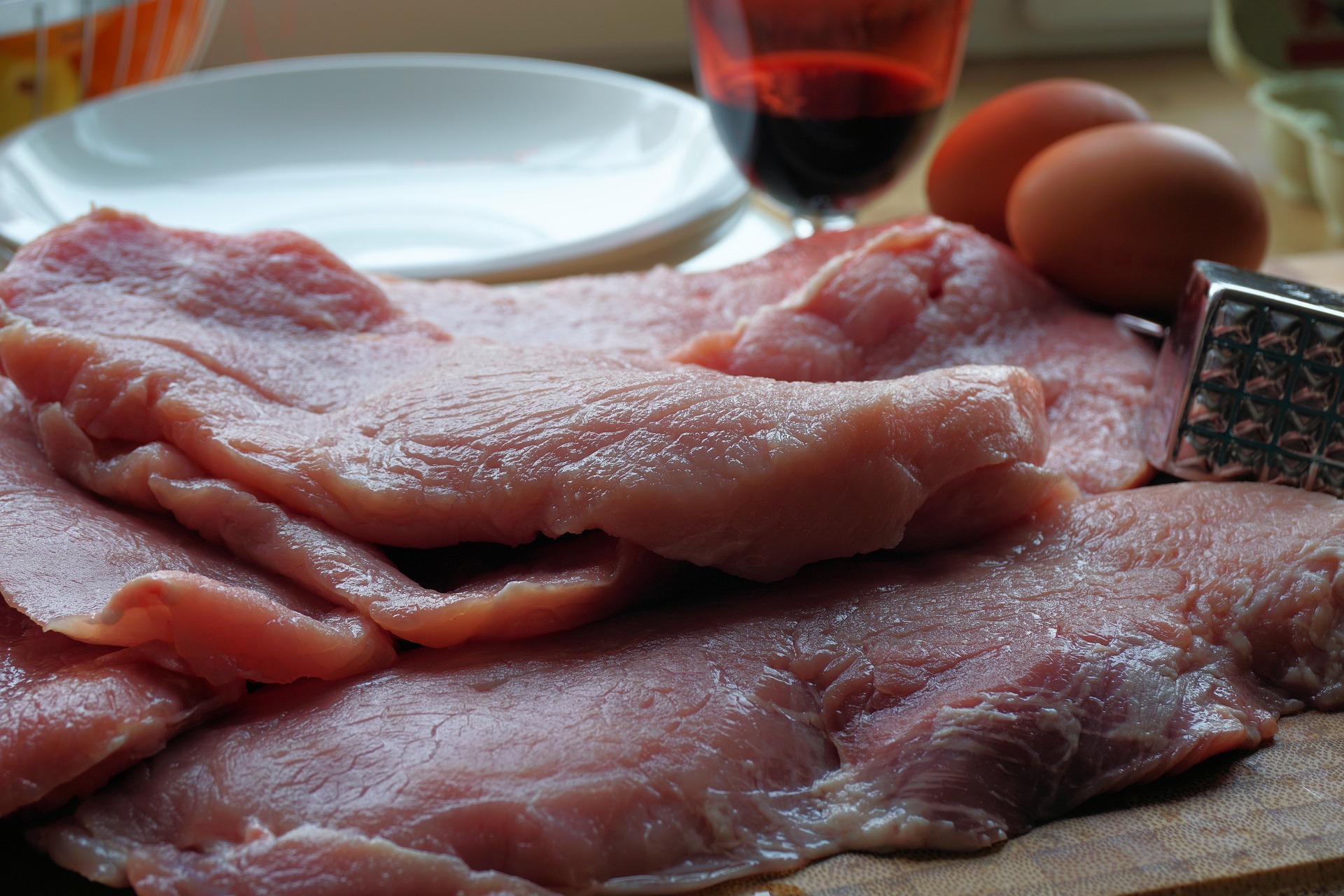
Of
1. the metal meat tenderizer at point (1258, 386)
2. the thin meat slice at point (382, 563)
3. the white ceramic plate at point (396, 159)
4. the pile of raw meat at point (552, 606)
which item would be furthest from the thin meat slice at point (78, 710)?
the white ceramic plate at point (396, 159)

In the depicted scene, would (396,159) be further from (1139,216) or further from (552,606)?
(552,606)

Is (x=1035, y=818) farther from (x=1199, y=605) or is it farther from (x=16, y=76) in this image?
(x=16, y=76)

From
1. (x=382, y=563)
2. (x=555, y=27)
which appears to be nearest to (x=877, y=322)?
(x=382, y=563)

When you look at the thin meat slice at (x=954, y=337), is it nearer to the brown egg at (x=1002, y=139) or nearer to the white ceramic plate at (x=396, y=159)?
the brown egg at (x=1002, y=139)

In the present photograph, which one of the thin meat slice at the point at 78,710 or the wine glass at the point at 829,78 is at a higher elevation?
the wine glass at the point at 829,78

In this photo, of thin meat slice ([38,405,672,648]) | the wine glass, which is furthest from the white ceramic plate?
thin meat slice ([38,405,672,648])

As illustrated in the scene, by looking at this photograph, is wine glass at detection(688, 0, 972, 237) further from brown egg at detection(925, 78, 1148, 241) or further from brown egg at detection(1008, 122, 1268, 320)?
brown egg at detection(1008, 122, 1268, 320)
